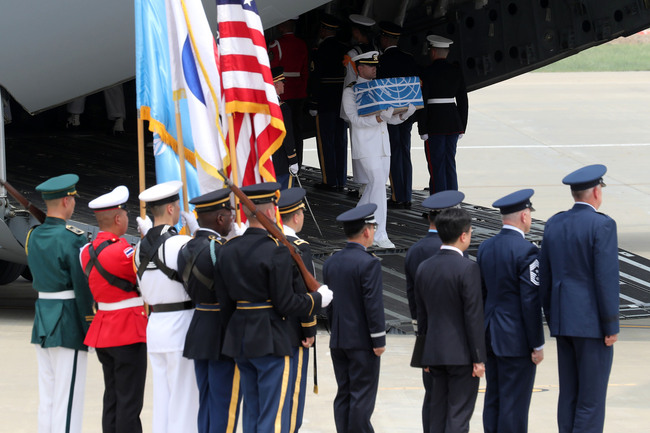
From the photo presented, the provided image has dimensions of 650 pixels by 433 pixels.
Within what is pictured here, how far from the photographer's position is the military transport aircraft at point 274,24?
8.92 meters

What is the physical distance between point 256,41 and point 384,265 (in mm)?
3087

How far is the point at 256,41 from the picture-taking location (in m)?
6.76

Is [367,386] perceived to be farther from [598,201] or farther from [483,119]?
[483,119]

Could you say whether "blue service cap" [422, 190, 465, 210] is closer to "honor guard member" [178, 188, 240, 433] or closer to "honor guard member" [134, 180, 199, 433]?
"honor guard member" [178, 188, 240, 433]

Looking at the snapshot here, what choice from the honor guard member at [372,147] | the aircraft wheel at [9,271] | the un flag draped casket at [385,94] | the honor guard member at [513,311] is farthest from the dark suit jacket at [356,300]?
the aircraft wheel at [9,271]

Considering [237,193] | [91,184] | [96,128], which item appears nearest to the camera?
[237,193]

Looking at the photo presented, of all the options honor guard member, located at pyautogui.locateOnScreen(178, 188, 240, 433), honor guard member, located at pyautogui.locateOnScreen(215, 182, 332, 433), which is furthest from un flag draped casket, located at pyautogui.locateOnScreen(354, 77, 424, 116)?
honor guard member, located at pyautogui.locateOnScreen(215, 182, 332, 433)

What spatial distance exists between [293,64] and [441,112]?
5.43 feet

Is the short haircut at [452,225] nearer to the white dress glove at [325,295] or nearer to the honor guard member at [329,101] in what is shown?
the white dress glove at [325,295]

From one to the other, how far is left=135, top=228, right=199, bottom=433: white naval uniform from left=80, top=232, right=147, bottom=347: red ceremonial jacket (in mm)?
125

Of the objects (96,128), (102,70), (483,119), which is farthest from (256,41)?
(483,119)

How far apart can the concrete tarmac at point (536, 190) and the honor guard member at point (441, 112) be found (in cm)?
270

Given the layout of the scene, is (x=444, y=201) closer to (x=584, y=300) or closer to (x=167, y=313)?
Answer: (x=584, y=300)

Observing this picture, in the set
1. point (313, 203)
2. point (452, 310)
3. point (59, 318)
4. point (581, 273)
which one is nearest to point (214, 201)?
point (59, 318)
